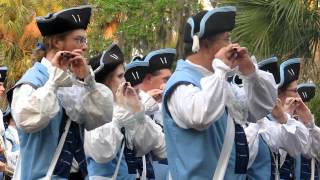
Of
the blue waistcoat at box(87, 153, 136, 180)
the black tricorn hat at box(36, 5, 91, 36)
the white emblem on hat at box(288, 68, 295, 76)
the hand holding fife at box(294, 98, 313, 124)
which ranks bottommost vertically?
the blue waistcoat at box(87, 153, 136, 180)

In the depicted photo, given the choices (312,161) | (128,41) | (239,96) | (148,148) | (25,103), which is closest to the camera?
(25,103)

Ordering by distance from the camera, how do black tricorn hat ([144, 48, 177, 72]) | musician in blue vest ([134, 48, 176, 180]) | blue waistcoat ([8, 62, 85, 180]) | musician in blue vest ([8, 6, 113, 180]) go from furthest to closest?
black tricorn hat ([144, 48, 177, 72]) → musician in blue vest ([134, 48, 176, 180]) → blue waistcoat ([8, 62, 85, 180]) → musician in blue vest ([8, 6, 113, 180])

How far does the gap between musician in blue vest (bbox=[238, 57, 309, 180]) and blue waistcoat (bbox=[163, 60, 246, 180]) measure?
148 centimetres

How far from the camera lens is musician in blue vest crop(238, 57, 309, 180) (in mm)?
7305

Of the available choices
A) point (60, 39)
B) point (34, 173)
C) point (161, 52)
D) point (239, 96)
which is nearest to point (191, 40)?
point (239, 96)

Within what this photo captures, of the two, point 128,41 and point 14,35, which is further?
point 14,35

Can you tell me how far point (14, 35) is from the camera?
24.1 metres

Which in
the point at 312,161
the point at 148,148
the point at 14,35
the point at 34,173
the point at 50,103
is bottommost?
the point at 14,35

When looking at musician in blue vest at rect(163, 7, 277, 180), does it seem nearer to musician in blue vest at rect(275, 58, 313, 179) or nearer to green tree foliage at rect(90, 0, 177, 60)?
musician in blue vest at rect(275, 58, 313, 179)

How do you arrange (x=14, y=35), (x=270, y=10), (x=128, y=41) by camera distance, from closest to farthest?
(x=270, y=10), (x=128, y=41), (x=14, y=35)

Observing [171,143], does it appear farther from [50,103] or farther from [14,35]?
[14,35]

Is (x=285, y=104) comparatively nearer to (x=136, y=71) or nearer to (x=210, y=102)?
(x=136, y=71)

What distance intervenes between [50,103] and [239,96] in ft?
4.06

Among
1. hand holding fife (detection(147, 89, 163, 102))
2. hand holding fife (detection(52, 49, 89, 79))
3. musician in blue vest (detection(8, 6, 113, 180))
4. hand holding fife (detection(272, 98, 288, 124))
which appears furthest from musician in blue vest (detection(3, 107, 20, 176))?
hand holding fife (detection(52, 49, 89, 79))
